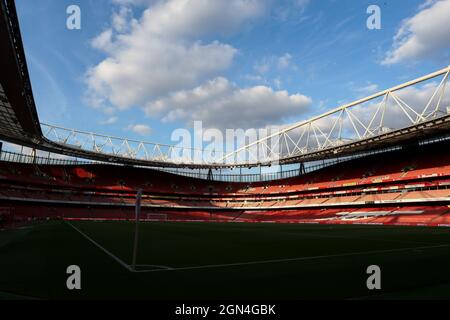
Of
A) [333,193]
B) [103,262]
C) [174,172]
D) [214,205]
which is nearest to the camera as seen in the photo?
[103,262]

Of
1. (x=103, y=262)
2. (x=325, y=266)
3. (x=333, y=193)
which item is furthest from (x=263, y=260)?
(x=333, y=193)

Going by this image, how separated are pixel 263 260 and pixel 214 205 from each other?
270ft

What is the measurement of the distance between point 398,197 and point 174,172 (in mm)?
69708

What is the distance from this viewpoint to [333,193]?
74.8m

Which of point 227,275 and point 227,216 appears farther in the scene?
point 227,216

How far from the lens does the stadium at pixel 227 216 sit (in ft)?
29.5

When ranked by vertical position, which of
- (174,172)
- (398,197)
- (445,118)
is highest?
(174,172)

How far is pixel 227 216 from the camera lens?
8831cm

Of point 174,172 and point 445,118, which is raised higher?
point 174,172

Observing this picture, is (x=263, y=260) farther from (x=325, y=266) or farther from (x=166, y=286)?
(x=166, y=286)

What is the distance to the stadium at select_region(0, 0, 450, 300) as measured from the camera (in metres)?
8.98

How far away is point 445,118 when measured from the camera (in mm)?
46562
